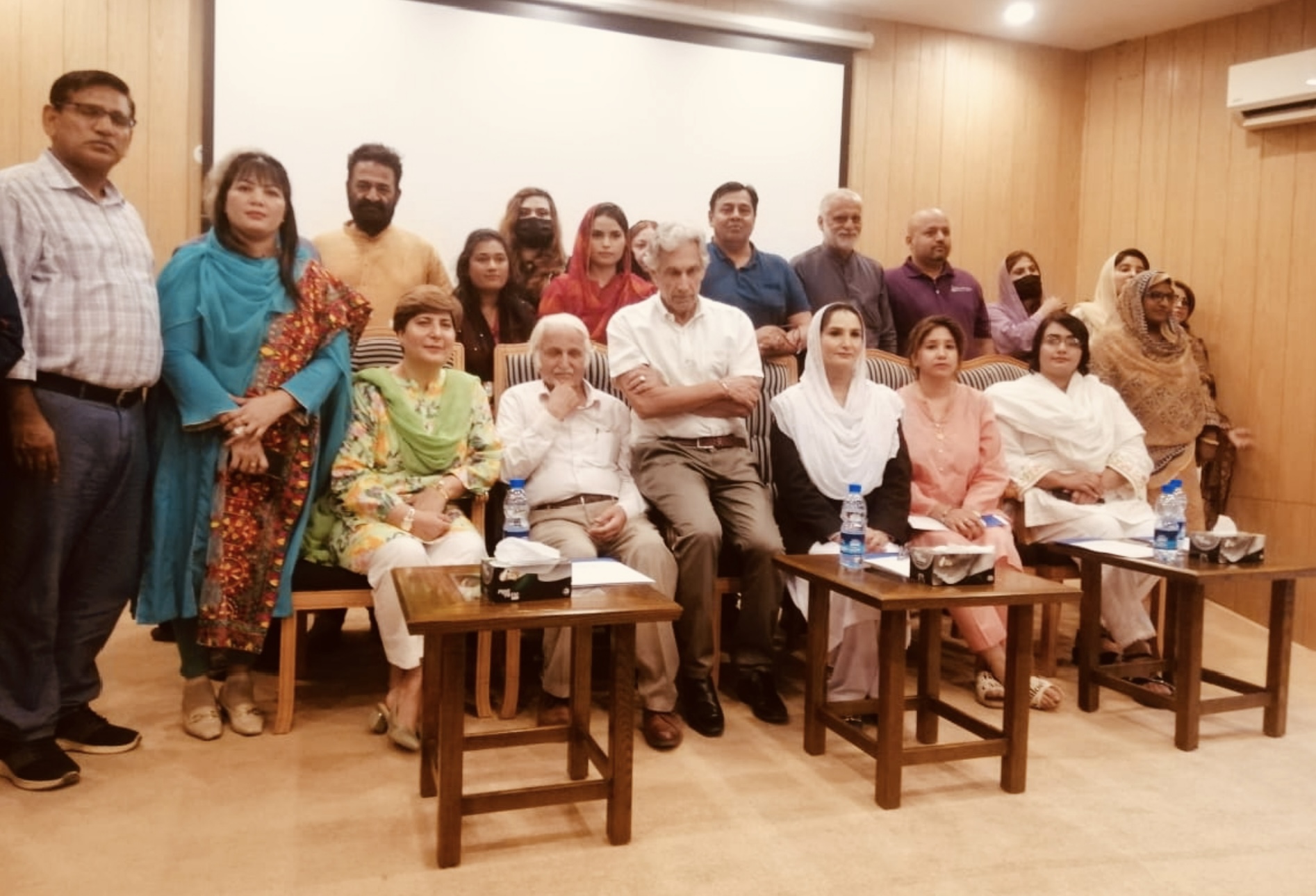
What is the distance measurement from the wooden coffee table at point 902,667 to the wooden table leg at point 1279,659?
0.84 meters

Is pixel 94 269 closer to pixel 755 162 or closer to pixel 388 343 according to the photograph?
pixel 388 343

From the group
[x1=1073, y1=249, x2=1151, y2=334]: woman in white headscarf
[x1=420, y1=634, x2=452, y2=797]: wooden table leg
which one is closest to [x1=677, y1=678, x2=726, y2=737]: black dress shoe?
[x1=420, y1=634, x2=452, y2=797]: wooden table leg

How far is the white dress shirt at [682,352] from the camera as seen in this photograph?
2979 mm

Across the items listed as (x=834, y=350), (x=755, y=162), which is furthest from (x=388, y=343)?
(x=755, y=162)

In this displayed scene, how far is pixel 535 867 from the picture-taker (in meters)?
1.85

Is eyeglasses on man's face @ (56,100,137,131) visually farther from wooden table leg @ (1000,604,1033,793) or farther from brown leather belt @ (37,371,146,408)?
wooden table leg @ (1000,604,1033,793)

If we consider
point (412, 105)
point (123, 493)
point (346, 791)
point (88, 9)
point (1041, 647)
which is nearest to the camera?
point (346, 791)

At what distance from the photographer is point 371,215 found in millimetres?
3662

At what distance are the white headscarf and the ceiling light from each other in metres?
2.88

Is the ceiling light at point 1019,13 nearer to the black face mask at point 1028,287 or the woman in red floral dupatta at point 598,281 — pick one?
the black face mask at point 1028,287

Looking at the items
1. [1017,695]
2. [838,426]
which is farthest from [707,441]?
[1017,695]

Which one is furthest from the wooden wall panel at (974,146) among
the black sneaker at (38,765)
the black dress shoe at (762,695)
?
the black sneaker at (38,765)

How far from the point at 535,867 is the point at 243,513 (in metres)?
1.19

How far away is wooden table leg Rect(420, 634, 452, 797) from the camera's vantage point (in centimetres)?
189
